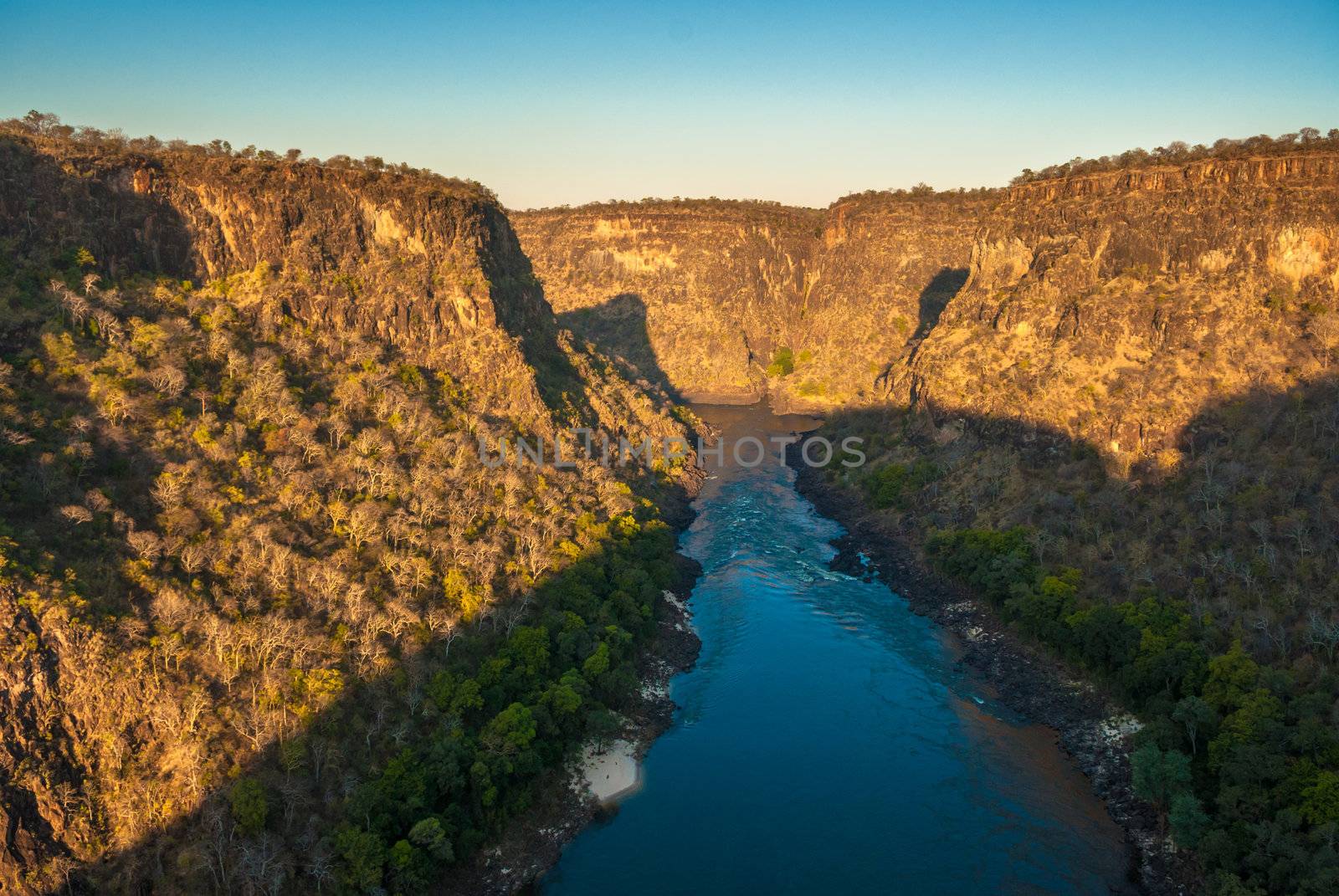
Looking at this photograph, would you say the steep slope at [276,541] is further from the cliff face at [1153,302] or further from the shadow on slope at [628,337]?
the shadow on slope at [628,337]

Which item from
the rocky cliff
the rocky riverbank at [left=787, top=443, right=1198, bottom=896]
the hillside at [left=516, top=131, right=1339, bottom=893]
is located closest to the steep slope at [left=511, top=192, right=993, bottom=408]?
the hillside at [left=516, top=131, right=1339, bottom=893]

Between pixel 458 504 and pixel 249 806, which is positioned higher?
pixel 458 504

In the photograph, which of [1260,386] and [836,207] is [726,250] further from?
[1260,386]

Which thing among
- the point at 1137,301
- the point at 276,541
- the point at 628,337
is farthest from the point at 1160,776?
the point at 628,337

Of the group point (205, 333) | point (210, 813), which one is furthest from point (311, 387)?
point (210, 813)

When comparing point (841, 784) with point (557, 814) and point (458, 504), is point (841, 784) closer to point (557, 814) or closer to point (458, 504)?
point (557, 814)

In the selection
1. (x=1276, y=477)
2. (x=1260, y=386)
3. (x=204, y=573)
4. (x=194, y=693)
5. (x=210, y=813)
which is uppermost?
(x=1260, y=386)
